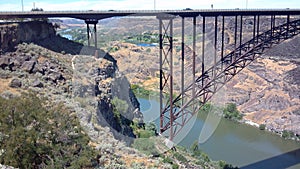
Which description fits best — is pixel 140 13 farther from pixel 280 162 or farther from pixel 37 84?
pixel 280 162

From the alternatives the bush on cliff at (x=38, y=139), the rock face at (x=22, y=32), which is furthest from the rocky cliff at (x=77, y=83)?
the bush on cliff at (x=38, y=139)

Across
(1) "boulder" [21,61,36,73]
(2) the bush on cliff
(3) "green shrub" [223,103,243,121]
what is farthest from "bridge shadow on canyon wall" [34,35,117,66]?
(3) "green shrub" [223,103,243,121]

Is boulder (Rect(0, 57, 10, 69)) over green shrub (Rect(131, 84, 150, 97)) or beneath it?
over

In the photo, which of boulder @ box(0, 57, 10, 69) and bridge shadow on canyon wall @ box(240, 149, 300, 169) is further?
bridge shadow on canyon wall @ box(240, 149, 300, 169)

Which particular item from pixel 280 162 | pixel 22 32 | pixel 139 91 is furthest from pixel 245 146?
pixel 22 32

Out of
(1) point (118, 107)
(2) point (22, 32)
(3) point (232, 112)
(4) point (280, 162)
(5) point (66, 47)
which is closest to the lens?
(1) point (118, 107)

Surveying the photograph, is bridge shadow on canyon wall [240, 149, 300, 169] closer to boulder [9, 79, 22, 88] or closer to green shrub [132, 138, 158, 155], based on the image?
green shrub [132, 138, 158, 155]

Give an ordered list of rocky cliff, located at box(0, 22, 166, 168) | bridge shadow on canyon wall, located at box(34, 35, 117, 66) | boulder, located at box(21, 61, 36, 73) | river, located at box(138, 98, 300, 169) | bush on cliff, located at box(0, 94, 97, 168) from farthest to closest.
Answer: river, located at box(138, 98, 300, 169)
bridge shadow on canyon wall, located at box(34, 35, 117, 66)
boulder, located at box(21, 61, 36, 73)
rocky cliff, located at box(0, 22, 166, 168)
bush on cliff, located at box(0, 94, 97, 168)

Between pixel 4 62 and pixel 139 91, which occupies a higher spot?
pixel 4 62

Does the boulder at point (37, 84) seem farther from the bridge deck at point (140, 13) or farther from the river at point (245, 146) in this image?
the river at point (245, 146)
